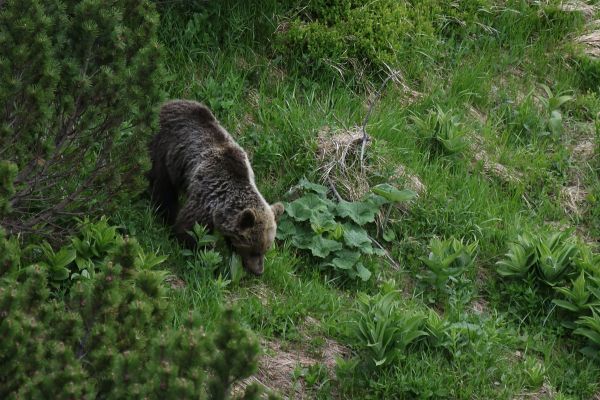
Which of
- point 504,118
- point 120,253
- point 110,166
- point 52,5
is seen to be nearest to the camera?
point 120,253

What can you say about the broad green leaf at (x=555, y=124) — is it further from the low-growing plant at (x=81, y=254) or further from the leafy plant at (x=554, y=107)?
the low-growing plant at (x=81, y=254)

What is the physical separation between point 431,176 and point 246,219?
7.40 feet

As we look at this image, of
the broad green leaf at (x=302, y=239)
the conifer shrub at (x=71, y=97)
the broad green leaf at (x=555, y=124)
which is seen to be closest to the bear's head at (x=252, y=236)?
the broad green leaf at (x=302, y=239)

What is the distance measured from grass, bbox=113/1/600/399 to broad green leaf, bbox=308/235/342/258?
0.16m

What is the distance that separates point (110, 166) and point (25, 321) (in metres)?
2.21

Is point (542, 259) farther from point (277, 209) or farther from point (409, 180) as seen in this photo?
point (277, 209)

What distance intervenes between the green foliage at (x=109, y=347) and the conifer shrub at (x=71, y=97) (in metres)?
1.06

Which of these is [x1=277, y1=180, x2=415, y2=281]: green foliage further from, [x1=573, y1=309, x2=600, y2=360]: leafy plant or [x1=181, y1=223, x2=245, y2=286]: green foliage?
[x1=573, y1=309, x2=600, y2=360]: leafy plant

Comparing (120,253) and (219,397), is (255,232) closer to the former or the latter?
(120,253)

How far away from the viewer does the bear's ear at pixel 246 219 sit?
23.2 ft

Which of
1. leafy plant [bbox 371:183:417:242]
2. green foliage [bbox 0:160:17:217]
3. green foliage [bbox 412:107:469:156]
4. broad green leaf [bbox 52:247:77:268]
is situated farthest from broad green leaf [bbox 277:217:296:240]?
green foliage [bbox 0:160:17:217]

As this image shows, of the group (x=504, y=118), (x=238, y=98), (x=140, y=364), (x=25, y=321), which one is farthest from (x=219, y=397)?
(x=504, y=118)

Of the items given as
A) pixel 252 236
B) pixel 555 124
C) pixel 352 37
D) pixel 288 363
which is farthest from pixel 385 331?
pixel 555 124

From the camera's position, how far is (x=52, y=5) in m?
5.85
